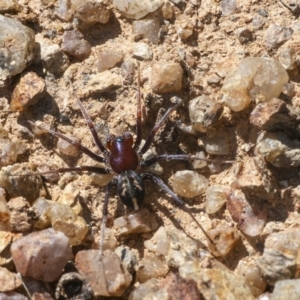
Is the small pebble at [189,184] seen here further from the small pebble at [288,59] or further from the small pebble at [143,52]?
the small pebble at [288,59]

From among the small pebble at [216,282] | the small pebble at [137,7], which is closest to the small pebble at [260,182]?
the small pebble at [216,282]

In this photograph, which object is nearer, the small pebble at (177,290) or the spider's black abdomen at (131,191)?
the small pebble at (177,290)

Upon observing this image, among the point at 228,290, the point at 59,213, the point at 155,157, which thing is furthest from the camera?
the point at 155,157

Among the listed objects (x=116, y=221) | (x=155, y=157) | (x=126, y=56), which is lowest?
(x=116, y=221)

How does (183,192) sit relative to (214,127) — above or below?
below

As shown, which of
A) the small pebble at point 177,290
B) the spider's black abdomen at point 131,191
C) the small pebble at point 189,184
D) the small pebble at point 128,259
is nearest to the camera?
the small pebble at point 177,290

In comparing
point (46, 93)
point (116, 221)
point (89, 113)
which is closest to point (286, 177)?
point (116, 221)

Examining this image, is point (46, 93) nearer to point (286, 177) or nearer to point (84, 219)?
point (84, 219)
